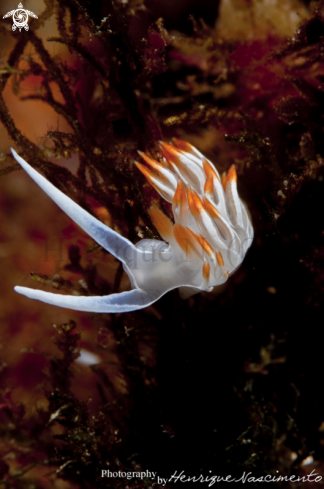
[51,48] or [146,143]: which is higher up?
[51,48]

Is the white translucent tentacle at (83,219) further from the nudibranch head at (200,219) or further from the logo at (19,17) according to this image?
the logo at (19,17)

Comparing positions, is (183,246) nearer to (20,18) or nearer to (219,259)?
(219,259)

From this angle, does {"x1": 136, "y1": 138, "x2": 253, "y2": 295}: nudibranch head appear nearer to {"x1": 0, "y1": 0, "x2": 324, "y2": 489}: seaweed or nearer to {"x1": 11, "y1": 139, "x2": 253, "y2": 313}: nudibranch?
{"x1": 11, "y1": 139, "x2": 253, "y2": 313}: nudibranch

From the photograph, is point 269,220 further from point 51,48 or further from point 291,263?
point 51,48

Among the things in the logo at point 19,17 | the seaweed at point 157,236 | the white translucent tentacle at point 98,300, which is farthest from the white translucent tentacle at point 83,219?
the logo at point 19,17

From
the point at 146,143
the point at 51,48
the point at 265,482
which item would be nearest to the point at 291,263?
the point at 146,143

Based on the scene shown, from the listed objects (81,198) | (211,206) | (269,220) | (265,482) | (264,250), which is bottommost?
(265,482)
